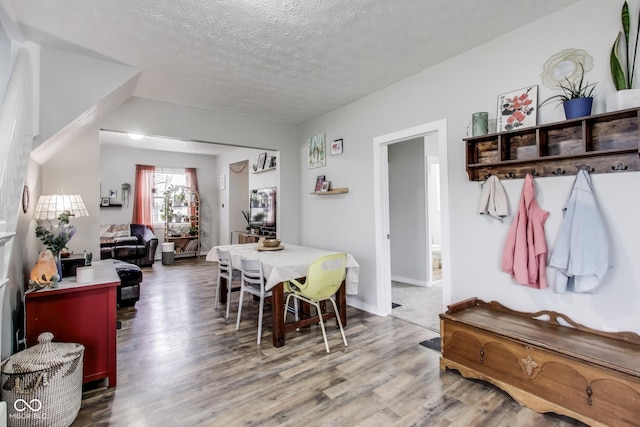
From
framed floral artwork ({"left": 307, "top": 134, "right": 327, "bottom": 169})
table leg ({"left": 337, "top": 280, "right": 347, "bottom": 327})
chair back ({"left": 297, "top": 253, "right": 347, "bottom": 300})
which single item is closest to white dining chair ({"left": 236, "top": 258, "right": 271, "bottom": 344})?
chair back ({"left": 297, "top": 253, "right": 347, "bottom": 300})

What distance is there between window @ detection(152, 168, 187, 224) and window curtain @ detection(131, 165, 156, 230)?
0.10 meters

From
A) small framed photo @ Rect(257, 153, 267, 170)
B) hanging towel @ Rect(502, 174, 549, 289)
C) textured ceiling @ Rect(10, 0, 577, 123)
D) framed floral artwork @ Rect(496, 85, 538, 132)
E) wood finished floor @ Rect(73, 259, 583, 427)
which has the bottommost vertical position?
wood finished floor @ Rect(73, 259, 583, 427)

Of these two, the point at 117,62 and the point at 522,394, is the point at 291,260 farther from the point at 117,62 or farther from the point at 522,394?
the point at 117,62

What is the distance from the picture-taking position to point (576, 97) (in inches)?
79.2

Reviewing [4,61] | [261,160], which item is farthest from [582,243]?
[261,160]

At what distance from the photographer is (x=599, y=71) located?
6.57 feet

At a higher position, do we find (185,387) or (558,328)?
(558,328)

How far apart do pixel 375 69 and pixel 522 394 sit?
285 centimetres

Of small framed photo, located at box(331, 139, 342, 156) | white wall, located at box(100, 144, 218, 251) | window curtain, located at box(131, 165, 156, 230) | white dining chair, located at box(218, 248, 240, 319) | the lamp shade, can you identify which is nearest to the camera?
the lamp shade

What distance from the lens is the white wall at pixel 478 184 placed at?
6.31 ft

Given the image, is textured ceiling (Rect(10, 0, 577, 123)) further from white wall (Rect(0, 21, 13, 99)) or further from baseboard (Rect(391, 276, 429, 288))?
baseboard (Rect(391, 276, 429, 288))

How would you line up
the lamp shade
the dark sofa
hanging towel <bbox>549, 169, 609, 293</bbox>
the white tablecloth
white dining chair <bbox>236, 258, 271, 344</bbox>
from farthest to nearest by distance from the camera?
the dark sofa, white dining chair <bbox>236, 258, 271, 344</bbox>, the white tablecloth, the lamp shade, hanging towel <bbox>549, 169, 609, 293</bbox>

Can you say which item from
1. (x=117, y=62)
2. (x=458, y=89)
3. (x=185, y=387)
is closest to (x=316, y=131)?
(x=458, y=89)

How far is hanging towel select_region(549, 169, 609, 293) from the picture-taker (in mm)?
1890
